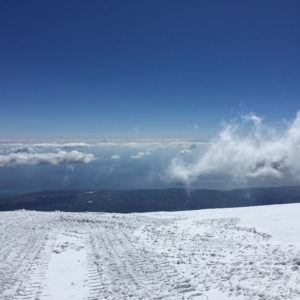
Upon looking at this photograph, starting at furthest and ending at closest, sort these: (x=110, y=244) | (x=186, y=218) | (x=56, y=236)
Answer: (x=186, y=218) < (x=56, y=236) < (x=110, y=244)

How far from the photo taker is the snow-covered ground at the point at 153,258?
44.8ft

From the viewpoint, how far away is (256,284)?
1321 cm

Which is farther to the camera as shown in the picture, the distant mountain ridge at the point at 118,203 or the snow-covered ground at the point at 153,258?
the distant mountain ridge at the point at 118,203

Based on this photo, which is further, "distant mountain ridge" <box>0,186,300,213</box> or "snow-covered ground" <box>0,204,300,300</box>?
"distant mountain ridge" <box>0,186,300,213</box>

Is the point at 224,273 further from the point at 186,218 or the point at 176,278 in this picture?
the point at 186,218

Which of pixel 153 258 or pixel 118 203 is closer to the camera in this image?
pixel 153 258

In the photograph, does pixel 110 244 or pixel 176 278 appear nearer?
pixel 176 278

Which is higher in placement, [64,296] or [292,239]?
[292,239]

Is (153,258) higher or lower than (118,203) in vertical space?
higher

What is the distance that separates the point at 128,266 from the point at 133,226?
35.7ft

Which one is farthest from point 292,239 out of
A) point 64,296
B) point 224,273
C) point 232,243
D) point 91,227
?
point 91,227

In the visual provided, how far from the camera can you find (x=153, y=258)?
1880 centimetres

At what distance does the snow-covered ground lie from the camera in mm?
Answer: 13664

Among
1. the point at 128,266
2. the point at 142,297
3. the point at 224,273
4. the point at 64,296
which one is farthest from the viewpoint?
the point at 128,266
